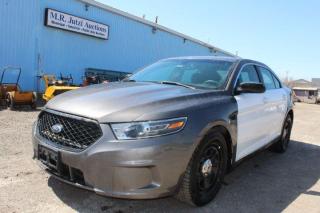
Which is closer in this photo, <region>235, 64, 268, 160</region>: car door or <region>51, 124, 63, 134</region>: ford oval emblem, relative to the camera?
<region>51, 124, 63, 134</region>: ford oval emblem

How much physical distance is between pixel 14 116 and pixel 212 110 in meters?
6.84

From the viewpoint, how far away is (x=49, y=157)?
11.7ft

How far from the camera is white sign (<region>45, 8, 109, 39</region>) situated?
14734mm

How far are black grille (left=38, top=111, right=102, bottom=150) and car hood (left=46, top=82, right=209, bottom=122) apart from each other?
0.26ft

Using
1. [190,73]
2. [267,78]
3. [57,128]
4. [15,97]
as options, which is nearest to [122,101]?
[57,128]

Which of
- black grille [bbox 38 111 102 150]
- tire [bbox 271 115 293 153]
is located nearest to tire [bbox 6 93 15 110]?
tire [bbox 271 115 293 153]

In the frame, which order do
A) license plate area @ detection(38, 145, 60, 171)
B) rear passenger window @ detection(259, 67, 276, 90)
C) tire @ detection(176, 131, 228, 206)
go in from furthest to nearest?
rear passenger window @ detection(259, 67, 276, 90)
tire @ detection(176, 131, 228, 206)
license plate area @ detection(38, 145, 60, 171)

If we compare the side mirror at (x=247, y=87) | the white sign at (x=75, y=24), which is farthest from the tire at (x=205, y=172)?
the white sign at (x=75, y=24)

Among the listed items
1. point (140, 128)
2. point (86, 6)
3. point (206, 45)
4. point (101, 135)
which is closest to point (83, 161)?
point (101, 135)

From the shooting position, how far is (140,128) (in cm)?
326

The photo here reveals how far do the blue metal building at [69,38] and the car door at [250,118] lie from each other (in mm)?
10780

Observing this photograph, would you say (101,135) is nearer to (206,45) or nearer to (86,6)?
(86,6)

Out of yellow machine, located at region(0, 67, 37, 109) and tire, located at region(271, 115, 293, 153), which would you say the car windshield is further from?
yellow machine, located at region(0, 67, 37, 109)

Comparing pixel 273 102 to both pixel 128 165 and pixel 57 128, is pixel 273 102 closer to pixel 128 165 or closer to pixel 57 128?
pixel 128 165
